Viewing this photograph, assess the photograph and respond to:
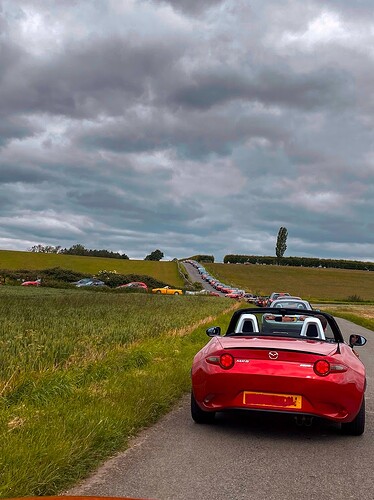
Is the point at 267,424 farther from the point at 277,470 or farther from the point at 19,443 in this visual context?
the point at 19,443

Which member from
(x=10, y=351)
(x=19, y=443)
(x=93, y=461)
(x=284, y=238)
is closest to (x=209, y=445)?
(x=93, y=461)

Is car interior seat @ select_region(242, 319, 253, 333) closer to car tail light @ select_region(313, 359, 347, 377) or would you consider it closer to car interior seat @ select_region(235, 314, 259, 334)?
car interior seat @ select_region(235, 314, 259, 334)

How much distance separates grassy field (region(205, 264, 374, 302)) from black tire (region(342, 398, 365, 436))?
255ft

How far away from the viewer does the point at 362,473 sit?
4.73 metres

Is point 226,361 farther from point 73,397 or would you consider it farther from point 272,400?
point 73,397

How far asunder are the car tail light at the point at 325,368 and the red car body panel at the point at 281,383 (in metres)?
0.03

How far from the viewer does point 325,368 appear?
19.2ft

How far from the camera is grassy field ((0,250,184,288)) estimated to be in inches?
4107

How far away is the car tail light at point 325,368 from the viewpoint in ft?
19.1

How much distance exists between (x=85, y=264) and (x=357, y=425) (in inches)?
4322

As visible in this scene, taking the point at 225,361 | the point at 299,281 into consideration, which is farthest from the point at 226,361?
the point at 299,281

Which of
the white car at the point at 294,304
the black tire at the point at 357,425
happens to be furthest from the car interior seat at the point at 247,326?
the white car at the point at 294,304

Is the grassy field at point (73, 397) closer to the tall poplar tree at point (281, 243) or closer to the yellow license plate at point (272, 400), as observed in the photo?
the yellow license plate at point (272, 400)

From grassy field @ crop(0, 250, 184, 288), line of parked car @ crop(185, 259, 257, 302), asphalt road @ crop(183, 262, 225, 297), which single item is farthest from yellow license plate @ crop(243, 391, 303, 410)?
grassy field @ crop(0, 250, 184, 288)
